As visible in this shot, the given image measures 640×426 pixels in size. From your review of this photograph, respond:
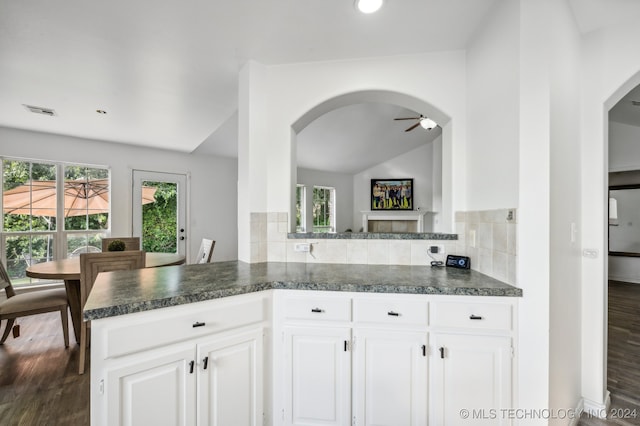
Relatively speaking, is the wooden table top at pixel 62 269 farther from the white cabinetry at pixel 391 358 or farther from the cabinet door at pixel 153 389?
the white cabinetry at pixel 391 358

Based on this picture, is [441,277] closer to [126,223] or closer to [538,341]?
[538,341]

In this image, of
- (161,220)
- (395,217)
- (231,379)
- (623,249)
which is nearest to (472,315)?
(231,379)

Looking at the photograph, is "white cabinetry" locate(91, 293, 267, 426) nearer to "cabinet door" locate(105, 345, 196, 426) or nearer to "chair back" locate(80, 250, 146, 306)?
"cabinet door" locate(105, 345, 196, 426)

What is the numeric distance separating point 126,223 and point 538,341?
5.34 m

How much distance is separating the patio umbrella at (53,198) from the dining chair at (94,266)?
8.81ft

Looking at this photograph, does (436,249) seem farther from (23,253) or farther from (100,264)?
(23,253)

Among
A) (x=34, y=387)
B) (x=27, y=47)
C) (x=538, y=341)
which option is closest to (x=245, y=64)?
(x=27, y=47)

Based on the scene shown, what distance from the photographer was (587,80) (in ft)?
5.60

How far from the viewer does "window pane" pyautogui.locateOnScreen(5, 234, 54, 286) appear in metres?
3.76

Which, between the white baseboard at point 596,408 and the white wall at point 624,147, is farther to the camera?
the white wall at point 624,147

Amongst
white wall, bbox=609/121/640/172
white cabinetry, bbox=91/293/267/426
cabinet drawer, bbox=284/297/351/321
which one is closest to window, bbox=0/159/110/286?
white cabinetry, bbox=91/293/267/426

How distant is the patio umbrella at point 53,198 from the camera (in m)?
3.79

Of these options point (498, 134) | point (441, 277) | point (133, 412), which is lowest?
point (133, 412)

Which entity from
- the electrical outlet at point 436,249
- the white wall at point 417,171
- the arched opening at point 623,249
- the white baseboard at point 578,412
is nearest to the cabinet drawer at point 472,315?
the electrical outlet at point 436,249
